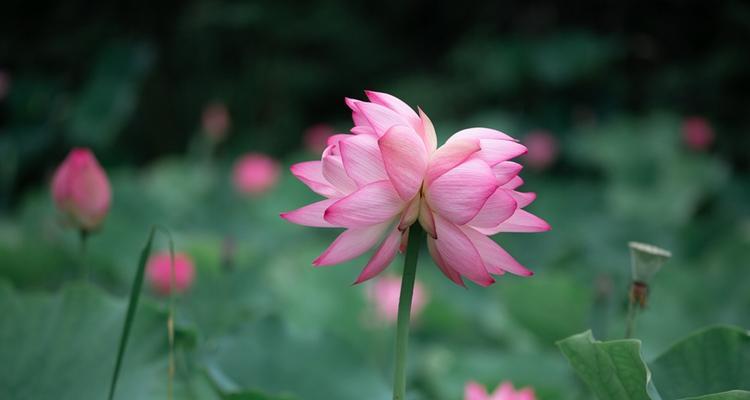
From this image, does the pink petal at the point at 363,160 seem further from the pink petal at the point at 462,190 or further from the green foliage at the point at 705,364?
the green foliage at the point at 705,364

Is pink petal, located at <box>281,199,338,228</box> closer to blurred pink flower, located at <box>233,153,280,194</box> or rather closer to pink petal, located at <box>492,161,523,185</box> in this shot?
pink petal, located at <box>492,161,523,185</box>

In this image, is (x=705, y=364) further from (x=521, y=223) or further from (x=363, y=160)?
(x=363, y=160)

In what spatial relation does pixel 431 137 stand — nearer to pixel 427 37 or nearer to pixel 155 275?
pixel 155 275

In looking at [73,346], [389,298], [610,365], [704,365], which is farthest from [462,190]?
[389,298]

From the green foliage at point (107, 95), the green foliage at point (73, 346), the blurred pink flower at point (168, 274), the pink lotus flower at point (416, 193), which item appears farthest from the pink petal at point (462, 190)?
the green foliage at point (107, 95)

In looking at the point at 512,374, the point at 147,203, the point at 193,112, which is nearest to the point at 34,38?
the point at 193,112
